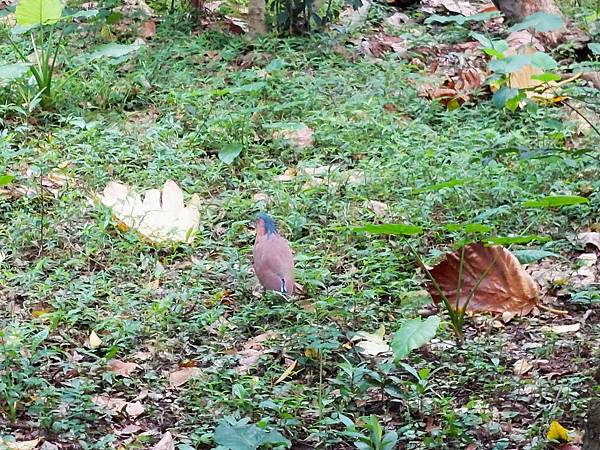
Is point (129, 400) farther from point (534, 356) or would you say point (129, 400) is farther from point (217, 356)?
point (534, 356)

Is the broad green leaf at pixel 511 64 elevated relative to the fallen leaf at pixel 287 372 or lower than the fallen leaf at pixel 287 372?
elevated

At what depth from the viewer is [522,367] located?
10.3ft

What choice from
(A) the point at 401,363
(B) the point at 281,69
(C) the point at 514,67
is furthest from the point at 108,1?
(A) the point at 401,363

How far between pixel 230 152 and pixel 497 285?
1.85m

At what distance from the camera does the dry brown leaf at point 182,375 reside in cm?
316

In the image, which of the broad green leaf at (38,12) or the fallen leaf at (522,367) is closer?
the fallen leaf at (522,367)

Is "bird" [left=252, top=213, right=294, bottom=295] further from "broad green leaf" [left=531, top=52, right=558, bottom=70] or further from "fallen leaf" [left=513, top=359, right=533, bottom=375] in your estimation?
"broad green leaf" [left=531, top=52, right=558, bottom=70]

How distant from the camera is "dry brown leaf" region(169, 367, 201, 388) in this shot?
316 cm

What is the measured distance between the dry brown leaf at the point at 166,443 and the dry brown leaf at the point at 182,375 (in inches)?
12.9

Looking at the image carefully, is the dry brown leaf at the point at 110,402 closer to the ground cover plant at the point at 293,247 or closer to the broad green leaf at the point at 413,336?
the ground cover plant at the point at 293,247

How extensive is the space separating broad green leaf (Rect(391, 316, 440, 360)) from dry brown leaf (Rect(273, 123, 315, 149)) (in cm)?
219

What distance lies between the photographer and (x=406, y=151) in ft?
15.8

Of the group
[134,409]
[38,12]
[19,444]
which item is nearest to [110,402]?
[134,409]

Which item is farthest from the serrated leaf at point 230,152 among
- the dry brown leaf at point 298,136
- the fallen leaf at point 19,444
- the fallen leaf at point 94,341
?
the fallen leaf at point 19,444
